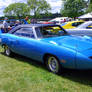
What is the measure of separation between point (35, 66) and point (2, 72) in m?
1.00

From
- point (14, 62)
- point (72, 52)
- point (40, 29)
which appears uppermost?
point (40, 29)

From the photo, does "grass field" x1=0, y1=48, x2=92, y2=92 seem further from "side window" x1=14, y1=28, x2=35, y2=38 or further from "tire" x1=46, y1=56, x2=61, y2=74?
"side window" x1=14, y1=28, x2=35, y2=38

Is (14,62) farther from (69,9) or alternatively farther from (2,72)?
(69,9)

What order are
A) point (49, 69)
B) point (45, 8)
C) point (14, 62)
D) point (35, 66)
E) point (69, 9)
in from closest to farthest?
point (49, 69) → point (35, 66) → point (14, 62) → point (69, 9) → point (45, 8)

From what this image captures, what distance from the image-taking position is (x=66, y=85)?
336cm

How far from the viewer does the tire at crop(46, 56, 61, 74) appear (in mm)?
3795

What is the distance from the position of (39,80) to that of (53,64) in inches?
22.9

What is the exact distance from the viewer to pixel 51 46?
3852mm

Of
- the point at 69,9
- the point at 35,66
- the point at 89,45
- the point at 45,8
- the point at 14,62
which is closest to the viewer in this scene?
the point at 89,45

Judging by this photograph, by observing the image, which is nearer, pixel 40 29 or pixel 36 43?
pixel 36 43

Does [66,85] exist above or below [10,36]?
below

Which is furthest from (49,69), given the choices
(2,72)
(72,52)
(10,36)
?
(10,36)

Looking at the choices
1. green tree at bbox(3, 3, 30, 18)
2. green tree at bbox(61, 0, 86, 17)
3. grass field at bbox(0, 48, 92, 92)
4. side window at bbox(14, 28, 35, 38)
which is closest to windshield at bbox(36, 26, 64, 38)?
side window at bbox(14, 28, 35, 38)

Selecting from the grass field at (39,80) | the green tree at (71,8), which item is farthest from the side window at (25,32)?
the green tree at (71,8)
